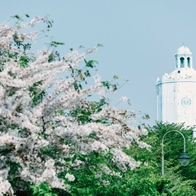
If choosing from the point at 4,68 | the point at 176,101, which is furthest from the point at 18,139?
the point at 176,101

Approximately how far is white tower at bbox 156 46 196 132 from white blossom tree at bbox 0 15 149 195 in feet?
318

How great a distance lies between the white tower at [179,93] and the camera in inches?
4213

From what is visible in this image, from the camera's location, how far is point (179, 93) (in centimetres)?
10938

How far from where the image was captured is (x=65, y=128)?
8.95 m

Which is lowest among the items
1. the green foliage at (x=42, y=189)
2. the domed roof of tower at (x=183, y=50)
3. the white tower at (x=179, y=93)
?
the green foliage at (x=42, y=189)

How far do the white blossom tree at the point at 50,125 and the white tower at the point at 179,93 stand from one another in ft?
318

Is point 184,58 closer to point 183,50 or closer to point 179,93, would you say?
point 183,50

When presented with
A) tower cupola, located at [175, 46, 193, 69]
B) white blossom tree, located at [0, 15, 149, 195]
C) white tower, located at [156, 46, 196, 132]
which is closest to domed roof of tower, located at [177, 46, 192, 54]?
tower cupola, located at [175, 46, 193, 69]

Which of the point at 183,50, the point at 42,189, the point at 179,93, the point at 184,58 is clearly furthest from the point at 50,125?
the point at 179,93

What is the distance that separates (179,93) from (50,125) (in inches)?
3973

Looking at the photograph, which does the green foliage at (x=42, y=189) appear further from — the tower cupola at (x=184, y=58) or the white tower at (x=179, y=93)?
the white tower at (x=179, y=93)

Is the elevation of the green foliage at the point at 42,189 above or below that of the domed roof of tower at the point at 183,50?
below

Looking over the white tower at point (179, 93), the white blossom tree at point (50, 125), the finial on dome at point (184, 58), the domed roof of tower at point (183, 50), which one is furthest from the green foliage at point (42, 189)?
the white tower at point (179, 93)

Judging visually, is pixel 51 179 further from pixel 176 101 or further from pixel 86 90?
pixel 176 101
